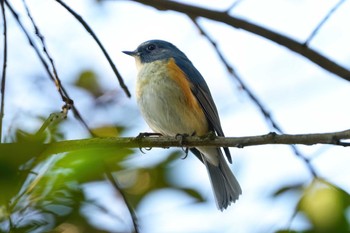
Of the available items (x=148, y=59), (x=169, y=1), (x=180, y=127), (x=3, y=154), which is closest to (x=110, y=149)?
(x=3, y=154)

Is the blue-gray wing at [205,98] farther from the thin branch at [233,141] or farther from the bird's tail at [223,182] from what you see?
the thin branch at [233,141]

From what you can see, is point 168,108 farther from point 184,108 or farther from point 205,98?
point 205,98

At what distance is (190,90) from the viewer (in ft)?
15.0

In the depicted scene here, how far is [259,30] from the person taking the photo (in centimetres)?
239

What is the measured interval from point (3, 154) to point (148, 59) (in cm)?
462

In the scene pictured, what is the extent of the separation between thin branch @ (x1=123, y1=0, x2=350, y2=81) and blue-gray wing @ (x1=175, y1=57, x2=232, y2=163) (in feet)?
6.74

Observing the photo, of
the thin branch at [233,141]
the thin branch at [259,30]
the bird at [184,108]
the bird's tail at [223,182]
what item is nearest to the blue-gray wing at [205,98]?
the bird at [184,108]

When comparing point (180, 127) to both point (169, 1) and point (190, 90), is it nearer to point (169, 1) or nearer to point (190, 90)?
point (190, 90)

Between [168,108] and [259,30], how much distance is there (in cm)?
208

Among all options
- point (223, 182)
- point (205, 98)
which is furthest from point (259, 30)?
point (223, 182)

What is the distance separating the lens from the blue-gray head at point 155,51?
5261 millimetres

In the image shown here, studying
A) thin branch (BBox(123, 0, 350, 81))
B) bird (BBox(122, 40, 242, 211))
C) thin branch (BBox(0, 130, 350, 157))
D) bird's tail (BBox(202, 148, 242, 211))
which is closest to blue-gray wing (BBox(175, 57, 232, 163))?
bird (BBox(122, 40, 242, 211))

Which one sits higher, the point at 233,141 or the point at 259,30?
the point at 259,30

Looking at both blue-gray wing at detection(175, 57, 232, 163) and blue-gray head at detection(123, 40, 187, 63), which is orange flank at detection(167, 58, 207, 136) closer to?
blue-gray wing at detection(175, 57, 232, 163)
